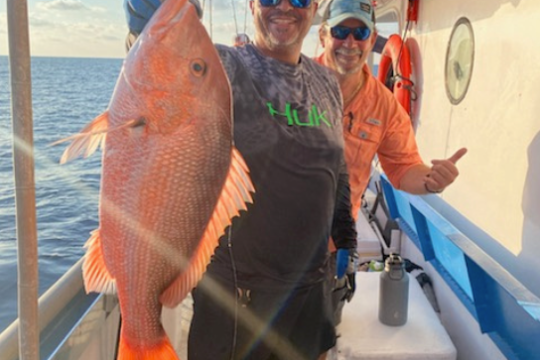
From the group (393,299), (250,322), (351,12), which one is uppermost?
(351,12)

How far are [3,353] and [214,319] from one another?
2.27 ft

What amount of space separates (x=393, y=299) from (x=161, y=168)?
228 centimetres

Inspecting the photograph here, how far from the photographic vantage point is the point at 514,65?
284 centimetres

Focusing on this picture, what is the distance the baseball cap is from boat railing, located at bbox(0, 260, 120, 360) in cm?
180

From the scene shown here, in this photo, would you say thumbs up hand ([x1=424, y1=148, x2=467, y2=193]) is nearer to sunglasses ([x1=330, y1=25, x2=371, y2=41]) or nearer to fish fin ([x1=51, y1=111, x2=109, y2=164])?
sunglasses ([x1=330, y1=25, x2=371, y2=41])

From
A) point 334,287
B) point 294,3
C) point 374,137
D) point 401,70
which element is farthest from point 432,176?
point 401,70

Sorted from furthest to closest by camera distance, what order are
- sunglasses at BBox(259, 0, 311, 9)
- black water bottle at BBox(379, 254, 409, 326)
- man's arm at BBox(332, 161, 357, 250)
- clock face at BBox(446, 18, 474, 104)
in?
clock face at BBox(446, 18, 474, 104) → black water bottle at BBox(379, 254, 409, 326) → man's arm at BBox(332, 161, 357, 250) → sunglasses at BBox(259, 0, 311, 9)

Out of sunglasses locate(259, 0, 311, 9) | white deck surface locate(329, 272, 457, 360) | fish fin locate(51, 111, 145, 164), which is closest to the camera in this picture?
fish fin locate(51, 111, 145, 164)

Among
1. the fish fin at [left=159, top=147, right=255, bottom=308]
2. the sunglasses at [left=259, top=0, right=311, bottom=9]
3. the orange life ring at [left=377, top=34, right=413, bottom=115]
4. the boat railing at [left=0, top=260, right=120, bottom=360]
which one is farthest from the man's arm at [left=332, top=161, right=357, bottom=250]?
the orange life ring at [left=377, top=34, right=413, bottom=115]

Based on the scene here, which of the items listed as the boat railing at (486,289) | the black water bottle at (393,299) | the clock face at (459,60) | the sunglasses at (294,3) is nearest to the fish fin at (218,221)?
the sunglasses at (294,3)

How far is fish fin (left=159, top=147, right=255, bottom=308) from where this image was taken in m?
1.23

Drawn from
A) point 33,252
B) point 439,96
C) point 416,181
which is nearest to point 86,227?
point 439,96

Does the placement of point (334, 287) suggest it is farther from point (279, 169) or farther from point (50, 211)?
point (50, 211)

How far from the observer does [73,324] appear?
1.97 metres
